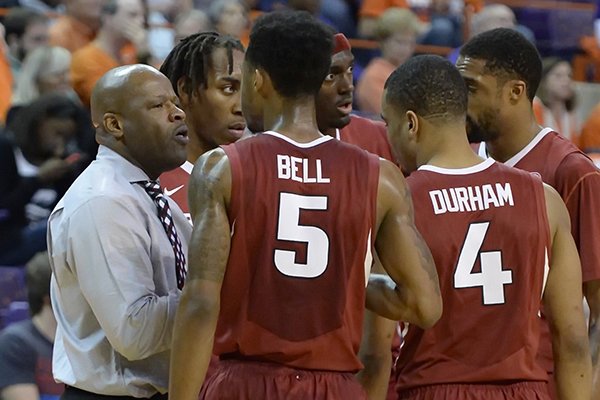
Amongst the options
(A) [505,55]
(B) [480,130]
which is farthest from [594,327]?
(A) [505,55]

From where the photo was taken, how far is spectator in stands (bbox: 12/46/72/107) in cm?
762

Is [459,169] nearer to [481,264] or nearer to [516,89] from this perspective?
[481,264]

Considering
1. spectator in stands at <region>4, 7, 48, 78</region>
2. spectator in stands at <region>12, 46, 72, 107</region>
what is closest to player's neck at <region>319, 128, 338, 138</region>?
spectator in stands at <region>12, 46, 72, 107</region>

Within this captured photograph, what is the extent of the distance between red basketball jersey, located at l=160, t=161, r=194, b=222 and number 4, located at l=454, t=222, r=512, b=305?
128 cm

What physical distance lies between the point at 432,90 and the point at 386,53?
18.7ft

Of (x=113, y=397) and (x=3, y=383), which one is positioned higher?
(x=113, y=397)

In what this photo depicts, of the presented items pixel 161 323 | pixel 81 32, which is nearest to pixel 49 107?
pixel 81 32

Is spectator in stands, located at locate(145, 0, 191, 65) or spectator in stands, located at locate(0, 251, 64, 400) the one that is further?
spectator in stands, located at locate(145, 0, 191, 65)

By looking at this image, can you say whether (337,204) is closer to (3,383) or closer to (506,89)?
(506,89)

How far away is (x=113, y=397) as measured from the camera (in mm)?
3703

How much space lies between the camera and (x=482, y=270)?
12.2 ft

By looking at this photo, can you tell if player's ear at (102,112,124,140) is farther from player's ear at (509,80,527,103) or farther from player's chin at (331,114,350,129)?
player's ear at (509,80,527,103)

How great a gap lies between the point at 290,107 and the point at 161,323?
766 mm

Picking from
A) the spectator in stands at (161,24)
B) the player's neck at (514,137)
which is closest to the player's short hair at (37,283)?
the spectator in stands at (161,24)
